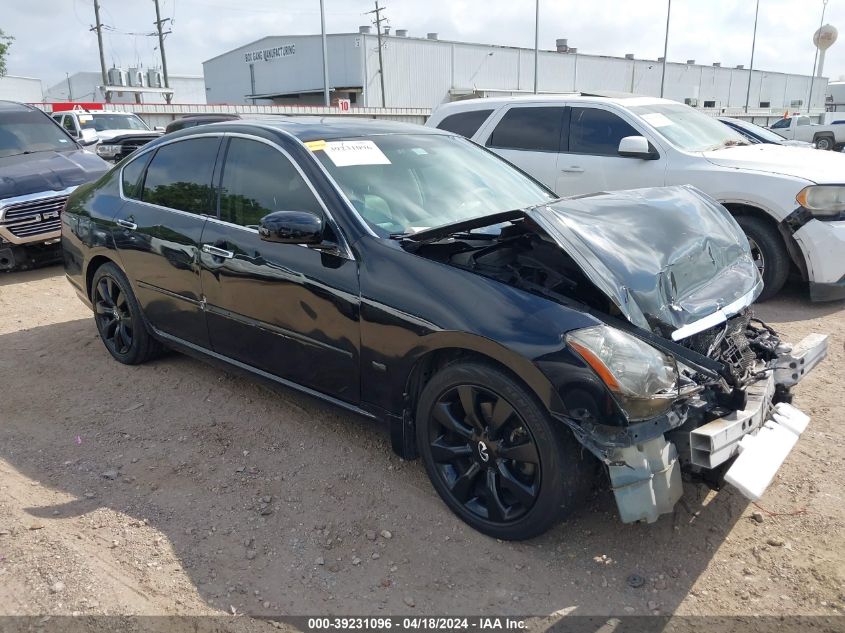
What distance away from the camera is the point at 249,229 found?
366cm

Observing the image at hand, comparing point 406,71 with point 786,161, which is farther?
point 406,71

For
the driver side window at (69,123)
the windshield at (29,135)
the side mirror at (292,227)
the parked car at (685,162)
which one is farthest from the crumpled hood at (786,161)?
the driver side window at (69,123)

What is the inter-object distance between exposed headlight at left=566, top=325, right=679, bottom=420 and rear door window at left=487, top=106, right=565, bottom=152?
532 centimetres

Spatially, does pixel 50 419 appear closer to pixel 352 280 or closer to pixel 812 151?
pixel 352 280

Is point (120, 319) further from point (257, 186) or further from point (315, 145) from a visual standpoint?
point (315, 145)

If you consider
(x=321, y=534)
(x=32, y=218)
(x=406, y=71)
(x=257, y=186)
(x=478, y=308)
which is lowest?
(x=321, y=534)

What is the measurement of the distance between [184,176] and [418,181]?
160 cm

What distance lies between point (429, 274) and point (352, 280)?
428mm

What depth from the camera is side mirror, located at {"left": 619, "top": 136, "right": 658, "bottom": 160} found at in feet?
21.1

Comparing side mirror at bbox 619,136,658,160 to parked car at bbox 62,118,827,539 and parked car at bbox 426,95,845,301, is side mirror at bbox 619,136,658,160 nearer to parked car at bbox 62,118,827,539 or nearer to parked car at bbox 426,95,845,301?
parked car at bbox 426,95,845,301

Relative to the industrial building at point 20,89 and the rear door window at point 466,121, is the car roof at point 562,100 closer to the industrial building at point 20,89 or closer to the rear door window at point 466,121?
the rear door window at point 466,121

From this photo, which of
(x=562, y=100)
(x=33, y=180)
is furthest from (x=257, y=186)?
(x=33, y=180)

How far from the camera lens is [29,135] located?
894 cm

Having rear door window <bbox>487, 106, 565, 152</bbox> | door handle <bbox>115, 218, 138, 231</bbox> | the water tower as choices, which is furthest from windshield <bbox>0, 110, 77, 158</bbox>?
the water tower
